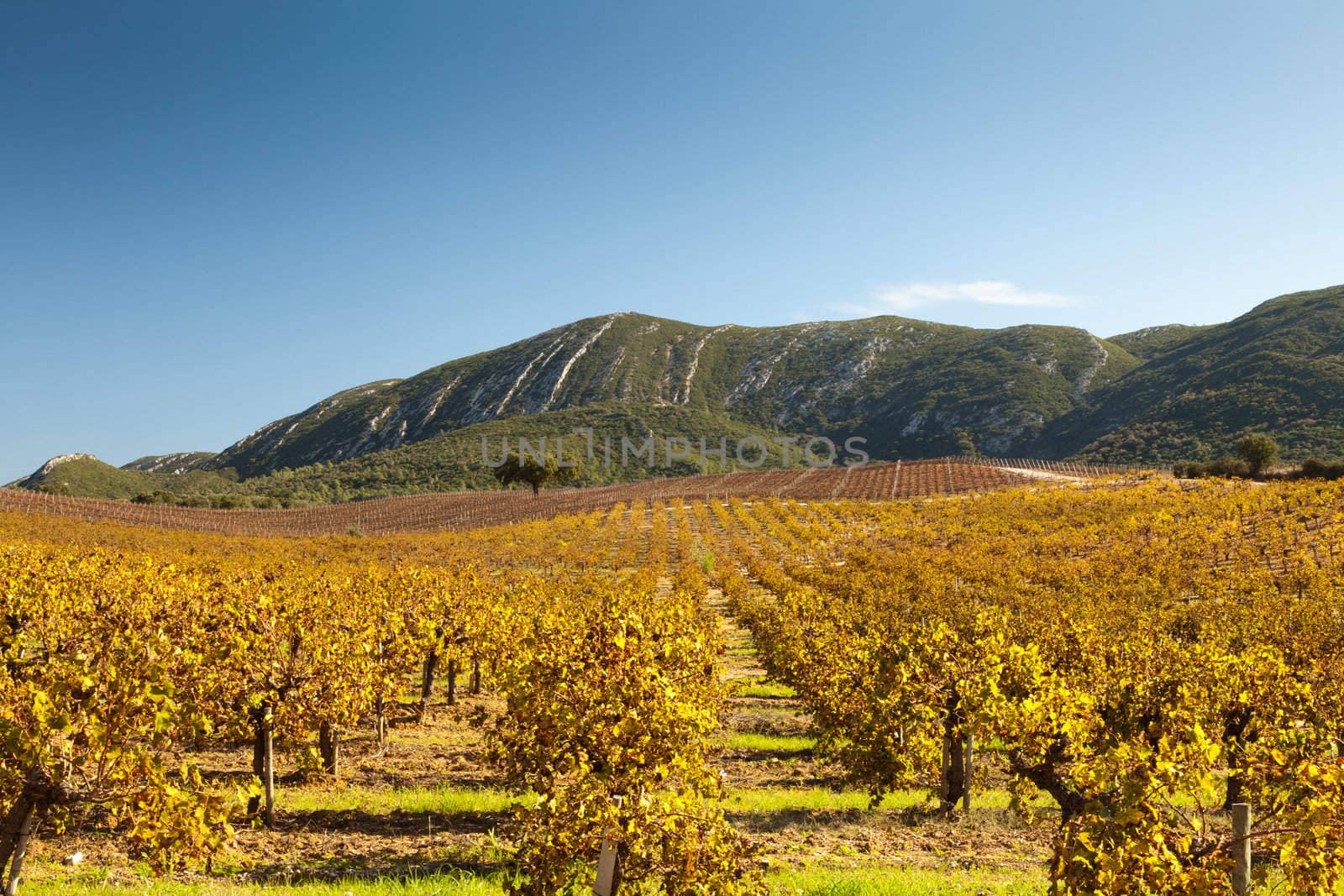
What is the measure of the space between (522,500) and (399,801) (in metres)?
83.9

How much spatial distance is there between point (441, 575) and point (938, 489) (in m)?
75.8

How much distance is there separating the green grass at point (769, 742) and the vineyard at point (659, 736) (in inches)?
4.6

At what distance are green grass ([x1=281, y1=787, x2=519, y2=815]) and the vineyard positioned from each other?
3.1 inches

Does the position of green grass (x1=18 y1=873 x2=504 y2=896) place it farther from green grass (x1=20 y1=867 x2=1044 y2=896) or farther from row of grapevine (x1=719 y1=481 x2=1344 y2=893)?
row of grapevine (x1=719 y1=481 x2=1344 y2=893)

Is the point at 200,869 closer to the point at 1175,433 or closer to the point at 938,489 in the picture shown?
the point at 938,489

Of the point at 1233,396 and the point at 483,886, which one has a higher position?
the point at 1233,396

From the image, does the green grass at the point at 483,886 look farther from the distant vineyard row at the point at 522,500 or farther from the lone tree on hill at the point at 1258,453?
the lone tree on hill at the point at 1258,453

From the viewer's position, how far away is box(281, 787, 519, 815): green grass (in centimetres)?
1342

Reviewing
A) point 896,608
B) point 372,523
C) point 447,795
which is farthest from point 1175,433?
point 447,795

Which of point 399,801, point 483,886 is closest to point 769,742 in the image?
point 399,801

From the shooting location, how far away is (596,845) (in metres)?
6.93

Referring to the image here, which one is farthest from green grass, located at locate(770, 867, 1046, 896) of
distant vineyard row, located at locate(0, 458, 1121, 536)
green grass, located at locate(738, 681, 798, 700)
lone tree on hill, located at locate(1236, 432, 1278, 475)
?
lone tree on hill, located at locate(1236, 432, 1278, 475)

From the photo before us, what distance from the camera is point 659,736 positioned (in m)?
7.45

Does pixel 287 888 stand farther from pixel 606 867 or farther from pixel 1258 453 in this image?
pixel 1258 453
